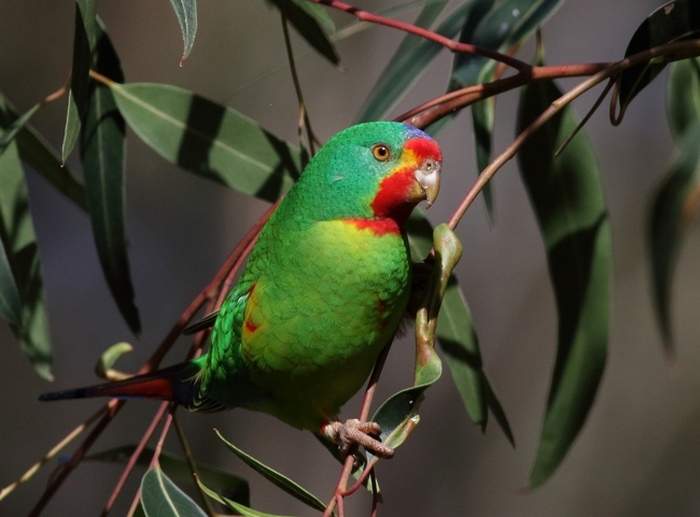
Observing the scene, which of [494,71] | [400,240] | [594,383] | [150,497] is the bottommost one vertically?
[150,497]

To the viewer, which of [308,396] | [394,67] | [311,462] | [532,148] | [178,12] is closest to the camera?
[178,12]

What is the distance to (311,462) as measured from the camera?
13.0ft

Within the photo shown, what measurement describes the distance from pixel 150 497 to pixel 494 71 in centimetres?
76

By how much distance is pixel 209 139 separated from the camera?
1.59m

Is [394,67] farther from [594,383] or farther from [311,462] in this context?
[311,462]

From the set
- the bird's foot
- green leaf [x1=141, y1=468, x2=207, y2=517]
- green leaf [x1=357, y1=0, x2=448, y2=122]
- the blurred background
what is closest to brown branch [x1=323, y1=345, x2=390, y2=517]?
the bird's foot

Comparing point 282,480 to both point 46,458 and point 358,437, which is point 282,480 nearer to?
point 358,437

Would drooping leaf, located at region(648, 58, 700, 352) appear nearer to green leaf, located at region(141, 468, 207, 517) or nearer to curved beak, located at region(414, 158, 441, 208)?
curved beak, located at region(414, 158, 441, 208)

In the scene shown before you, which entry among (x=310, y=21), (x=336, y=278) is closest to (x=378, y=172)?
(x=336, y=278)

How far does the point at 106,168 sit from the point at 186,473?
478 millimetres

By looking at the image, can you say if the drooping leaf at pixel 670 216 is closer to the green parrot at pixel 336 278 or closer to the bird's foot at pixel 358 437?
the green parrot at pixel 336 278

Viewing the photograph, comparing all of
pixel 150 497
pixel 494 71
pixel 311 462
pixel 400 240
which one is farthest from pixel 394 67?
pixel 311 462

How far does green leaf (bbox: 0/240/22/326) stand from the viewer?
1402mm

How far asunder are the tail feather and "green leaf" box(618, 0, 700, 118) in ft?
2.09
